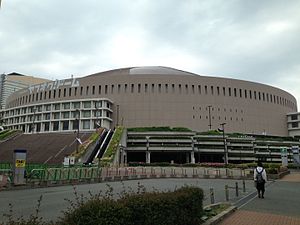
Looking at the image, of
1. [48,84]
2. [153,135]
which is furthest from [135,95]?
[48,84]

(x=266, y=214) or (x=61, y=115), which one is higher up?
(x=61, y=115)

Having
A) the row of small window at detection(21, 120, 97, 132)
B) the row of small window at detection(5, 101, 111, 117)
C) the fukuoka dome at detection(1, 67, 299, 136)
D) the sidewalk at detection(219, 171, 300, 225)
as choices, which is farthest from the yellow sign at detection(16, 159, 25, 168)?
the row of small window at detection(5, 101, 111, 117)

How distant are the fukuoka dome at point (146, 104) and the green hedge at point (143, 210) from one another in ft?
220

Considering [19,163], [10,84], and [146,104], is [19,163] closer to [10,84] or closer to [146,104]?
[146,104]

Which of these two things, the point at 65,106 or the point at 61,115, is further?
the point at 65,106

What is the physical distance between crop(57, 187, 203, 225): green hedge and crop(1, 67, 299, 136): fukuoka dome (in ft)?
220

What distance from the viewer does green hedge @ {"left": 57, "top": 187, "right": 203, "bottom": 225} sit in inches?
156

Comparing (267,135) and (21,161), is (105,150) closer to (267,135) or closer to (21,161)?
(21,161)

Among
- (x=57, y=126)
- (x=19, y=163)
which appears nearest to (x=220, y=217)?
(x=19, y=163)

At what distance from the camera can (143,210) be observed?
4.77 metres

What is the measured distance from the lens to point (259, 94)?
84.1 meters

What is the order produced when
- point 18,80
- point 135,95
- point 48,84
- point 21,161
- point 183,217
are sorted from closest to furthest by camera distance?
1. point 183,217
2. point 21,161
3. point 135,95
4. point 48,84
5. point 18,80

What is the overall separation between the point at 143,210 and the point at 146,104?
234 feet

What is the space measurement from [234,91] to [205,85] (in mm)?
8390
